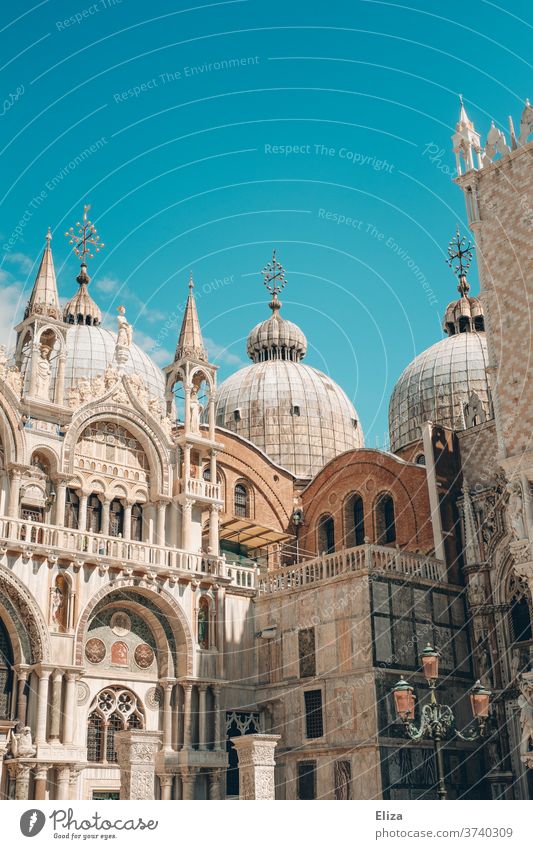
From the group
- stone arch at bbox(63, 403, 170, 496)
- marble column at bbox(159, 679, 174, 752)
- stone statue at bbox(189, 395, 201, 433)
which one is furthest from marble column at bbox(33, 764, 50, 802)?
stone statue at bbox(189, 395, 201, 433)

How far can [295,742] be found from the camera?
27.5m

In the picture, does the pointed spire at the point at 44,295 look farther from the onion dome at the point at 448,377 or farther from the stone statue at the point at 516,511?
the onion dome at the point at 448,377

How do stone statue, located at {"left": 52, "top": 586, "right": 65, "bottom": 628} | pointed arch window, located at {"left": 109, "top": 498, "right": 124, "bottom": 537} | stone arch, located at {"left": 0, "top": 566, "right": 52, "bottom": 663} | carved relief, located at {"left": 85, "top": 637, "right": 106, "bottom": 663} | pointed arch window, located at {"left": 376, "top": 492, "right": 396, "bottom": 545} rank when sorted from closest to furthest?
stone arch, located at {"left": 0, "top": 566, "right": 52, "bottom": 663}
stone statue, located at {"left": 52, "top": 586, "right": 65, "bottom": 628}
carved relief, located at {"left": 85, "top": 637, "right": 106, "bottom": 663}
pointed arch window, located at {"left": 109, "top": 498, "right": 124, "bottom": 537}
pointed arch window, located at {"left": 376, "top": 492, "right": 396, "bottom": 545}

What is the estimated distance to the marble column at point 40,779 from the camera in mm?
23609

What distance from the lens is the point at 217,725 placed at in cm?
2778

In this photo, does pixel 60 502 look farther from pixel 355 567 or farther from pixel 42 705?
pixel 355 567

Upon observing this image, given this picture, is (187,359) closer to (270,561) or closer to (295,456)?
(270,561)

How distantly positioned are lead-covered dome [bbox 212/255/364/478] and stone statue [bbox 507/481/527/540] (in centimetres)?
2642

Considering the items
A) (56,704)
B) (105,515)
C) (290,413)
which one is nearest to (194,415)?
(105,515)

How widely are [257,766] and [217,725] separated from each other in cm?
821

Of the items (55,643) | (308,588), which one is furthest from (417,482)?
(55,643)

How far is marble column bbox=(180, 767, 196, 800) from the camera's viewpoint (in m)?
26.3

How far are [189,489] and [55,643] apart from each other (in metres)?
7.28

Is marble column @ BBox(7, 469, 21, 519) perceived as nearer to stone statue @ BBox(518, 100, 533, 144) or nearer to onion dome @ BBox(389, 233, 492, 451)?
stone statue @ BBox(518, 100, 533, 144)
